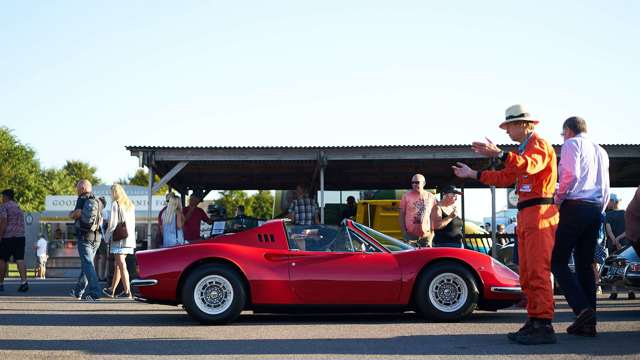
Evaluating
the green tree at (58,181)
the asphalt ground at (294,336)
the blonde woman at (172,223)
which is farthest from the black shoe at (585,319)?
the green tree at (58,181)

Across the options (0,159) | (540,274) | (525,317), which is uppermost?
(0,159)

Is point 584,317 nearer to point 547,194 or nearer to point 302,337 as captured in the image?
point 547,194

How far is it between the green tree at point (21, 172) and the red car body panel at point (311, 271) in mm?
58173

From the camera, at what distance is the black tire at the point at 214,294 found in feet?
27.8

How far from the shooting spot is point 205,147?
15477 millimetres

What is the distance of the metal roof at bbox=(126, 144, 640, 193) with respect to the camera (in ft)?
50.6

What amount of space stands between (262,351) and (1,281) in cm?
968

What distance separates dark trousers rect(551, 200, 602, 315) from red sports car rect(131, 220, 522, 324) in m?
1.59

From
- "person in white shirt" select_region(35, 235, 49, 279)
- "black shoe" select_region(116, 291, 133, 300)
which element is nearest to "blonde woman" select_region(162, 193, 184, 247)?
"black shoe" select_region(116, 291, 133, 300)

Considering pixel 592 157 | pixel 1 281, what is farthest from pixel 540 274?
pixel 1 281

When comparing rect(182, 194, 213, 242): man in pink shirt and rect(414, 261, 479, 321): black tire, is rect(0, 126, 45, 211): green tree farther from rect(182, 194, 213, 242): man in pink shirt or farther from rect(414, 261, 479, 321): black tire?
rect(414, 261, 479, 321): black tire

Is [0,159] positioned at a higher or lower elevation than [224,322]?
higher

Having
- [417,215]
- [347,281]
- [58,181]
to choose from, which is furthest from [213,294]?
[58,181]

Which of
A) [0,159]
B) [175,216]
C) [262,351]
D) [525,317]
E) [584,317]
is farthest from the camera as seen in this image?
[0,159]
